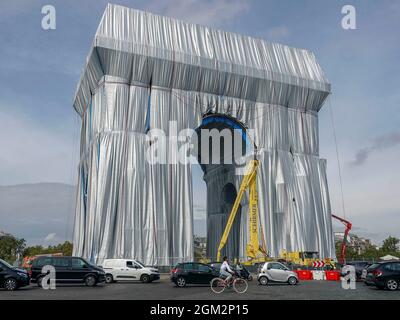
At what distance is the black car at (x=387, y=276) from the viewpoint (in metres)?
20.9

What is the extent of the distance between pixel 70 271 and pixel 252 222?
19738 mm

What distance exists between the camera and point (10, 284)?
67.9ft

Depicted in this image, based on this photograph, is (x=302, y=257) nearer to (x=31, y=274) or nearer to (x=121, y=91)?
(x=121, y=91)

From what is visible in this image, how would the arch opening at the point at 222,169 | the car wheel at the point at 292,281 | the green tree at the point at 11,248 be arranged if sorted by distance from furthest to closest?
the green tree at the point at 11,248 < the arch opening at the point at 222,169 < the car wheel at the point at 292,281

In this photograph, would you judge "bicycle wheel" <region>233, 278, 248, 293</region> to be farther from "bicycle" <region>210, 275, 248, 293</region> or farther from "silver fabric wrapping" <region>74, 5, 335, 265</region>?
"silver fabric wrapping" <region>74, 5, 335, 265</region>

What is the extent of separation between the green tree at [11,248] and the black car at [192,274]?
6223 centimetres

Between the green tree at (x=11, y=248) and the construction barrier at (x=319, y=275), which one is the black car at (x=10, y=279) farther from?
the green tree at (x=11, y=248)

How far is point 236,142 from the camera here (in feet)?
149

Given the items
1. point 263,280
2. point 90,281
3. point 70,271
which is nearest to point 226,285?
point 263,280

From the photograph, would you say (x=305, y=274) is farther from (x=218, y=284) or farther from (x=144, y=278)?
(x=218, y=284)

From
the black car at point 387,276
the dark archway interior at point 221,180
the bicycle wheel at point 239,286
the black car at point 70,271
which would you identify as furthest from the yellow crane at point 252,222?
the bicycle wheel at point 239,286

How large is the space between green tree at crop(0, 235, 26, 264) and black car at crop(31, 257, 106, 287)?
59.9 metres
